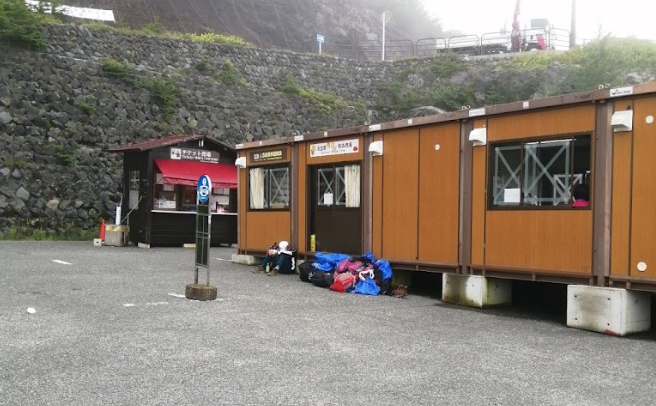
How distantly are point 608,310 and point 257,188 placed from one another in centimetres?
927

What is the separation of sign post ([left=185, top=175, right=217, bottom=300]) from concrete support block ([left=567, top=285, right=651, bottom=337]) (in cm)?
547

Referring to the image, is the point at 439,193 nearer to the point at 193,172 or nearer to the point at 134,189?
the point at 193,172

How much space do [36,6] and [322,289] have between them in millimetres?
22064

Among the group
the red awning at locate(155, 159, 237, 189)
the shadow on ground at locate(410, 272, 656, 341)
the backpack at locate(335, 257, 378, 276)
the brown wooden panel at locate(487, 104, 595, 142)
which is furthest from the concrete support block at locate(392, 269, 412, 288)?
the red awning at locate(155, 159, 237, 189)

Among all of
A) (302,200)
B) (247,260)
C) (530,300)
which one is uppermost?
(302,200)

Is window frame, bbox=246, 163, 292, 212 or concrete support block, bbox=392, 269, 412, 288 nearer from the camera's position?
concrete support block, bbox=392, 269, 412, 288

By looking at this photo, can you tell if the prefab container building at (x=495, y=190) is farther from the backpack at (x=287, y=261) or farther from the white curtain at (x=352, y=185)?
the backpack at (x=287, y=261)

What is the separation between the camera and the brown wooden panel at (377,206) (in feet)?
41.0

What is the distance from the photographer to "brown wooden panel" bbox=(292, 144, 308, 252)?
1413 centimetres

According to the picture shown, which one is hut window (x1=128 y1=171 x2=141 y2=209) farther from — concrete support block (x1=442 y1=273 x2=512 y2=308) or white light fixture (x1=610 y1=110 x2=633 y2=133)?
white light fixture (x1=610 y1=110 x2=633 y2=133)

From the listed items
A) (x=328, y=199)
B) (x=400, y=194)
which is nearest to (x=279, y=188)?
(x=328, y=199)

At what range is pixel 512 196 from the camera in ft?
32.8

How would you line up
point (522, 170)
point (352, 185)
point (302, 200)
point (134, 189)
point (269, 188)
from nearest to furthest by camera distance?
point (522, 170)
point (352, 185)
point (302, 200)
point (269, 188)
point (134, 189)

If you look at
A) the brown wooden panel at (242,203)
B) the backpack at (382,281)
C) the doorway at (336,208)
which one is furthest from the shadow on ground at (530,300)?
the brown wooden panel at (242,203)
